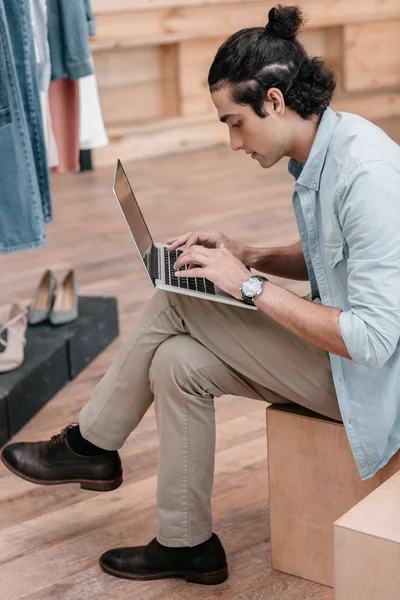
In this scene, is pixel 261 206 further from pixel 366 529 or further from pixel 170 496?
pixel 366 529

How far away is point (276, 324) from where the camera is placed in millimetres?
1723

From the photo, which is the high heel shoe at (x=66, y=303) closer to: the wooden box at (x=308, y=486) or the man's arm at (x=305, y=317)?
the wooden box at (x=308, y=486)

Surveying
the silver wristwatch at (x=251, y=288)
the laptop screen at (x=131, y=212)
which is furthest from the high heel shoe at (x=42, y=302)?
the silver wristwatch at (x=251, y=288)

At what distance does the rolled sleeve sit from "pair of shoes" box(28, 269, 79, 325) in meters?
1.53

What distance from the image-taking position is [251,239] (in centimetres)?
422

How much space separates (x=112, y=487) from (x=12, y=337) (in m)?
0.81

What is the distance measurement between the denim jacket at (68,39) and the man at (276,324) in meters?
1.10

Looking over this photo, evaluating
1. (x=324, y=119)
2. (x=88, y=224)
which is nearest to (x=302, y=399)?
(x=324, y=119)

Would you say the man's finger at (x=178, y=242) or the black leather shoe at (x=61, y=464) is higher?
the man's finger at (x=178, y=242)

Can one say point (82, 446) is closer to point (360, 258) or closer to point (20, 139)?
point (360, 258)

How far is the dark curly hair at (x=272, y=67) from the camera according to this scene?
5.16ft

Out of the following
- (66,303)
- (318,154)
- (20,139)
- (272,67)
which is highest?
(272,67)

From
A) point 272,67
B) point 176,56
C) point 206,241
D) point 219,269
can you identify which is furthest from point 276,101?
point 176,56

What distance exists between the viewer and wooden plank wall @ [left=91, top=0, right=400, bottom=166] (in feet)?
19.3
